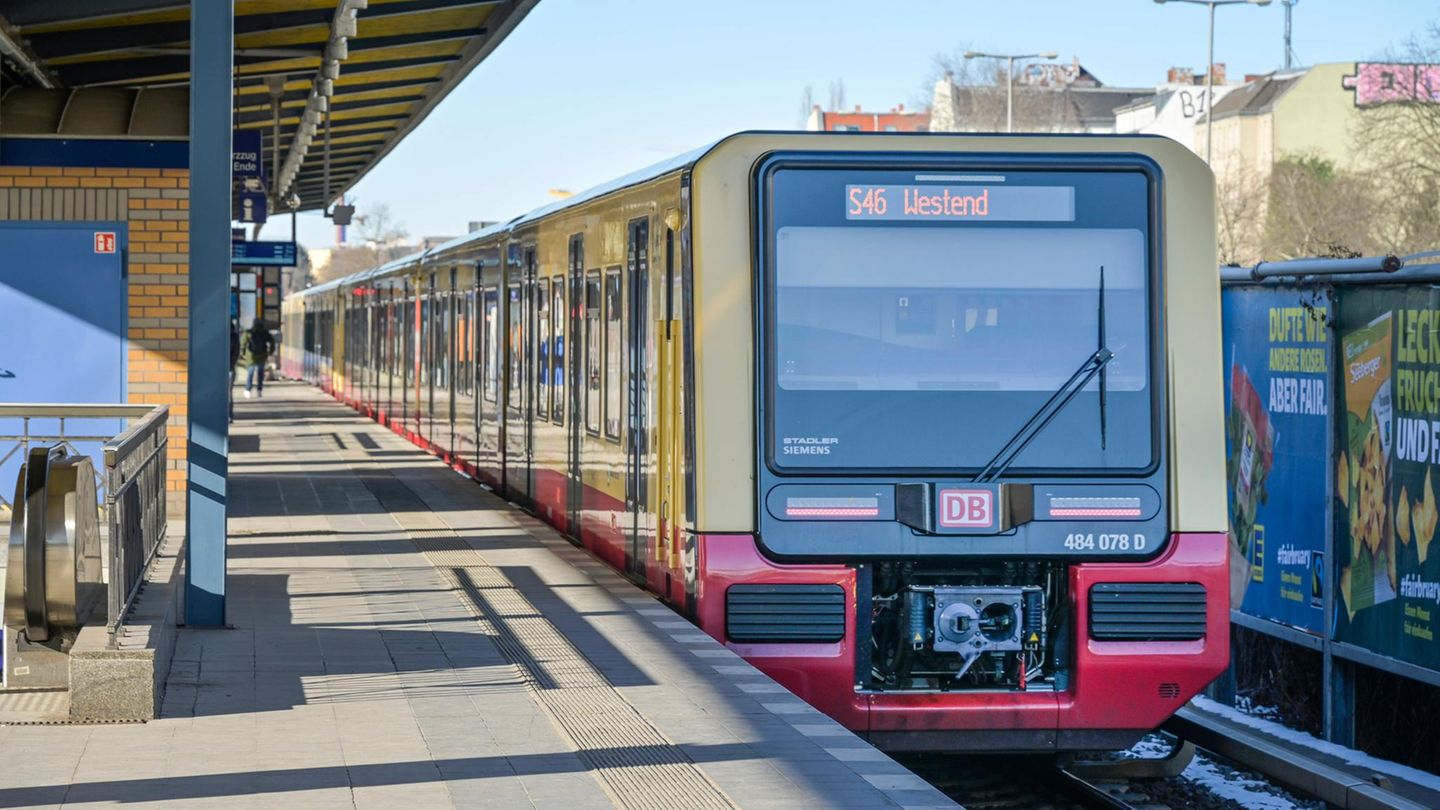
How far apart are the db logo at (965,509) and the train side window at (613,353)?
10.1 ft

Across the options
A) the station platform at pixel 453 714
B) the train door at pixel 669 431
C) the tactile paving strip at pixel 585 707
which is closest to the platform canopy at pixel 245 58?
the station platform at pixel 453 714

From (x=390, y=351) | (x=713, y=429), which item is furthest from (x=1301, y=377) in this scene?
(x=390, y=351)

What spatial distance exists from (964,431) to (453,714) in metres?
2.58

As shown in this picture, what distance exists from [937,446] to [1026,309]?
0.71 meters

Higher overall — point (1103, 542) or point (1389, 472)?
point (1389, 472)

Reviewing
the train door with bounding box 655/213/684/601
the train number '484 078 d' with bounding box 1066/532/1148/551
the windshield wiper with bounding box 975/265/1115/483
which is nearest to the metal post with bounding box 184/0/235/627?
the train door with bounding box 655/213/684/601

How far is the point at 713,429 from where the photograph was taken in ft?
28.8

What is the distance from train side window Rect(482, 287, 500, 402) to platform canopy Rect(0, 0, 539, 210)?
229 cm

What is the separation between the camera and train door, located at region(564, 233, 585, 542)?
522 inches

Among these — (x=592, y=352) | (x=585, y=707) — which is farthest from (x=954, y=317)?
(x=592, y=352)

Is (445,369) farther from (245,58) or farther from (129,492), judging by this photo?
(129,492)

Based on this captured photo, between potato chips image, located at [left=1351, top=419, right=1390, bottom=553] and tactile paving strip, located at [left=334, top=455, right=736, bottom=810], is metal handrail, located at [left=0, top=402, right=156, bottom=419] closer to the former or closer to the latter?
tactile paving strip, located at [left=334, top=455, right=736, bottom=810]

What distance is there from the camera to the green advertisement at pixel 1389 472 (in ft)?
32.6

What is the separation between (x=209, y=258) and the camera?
9422mm
